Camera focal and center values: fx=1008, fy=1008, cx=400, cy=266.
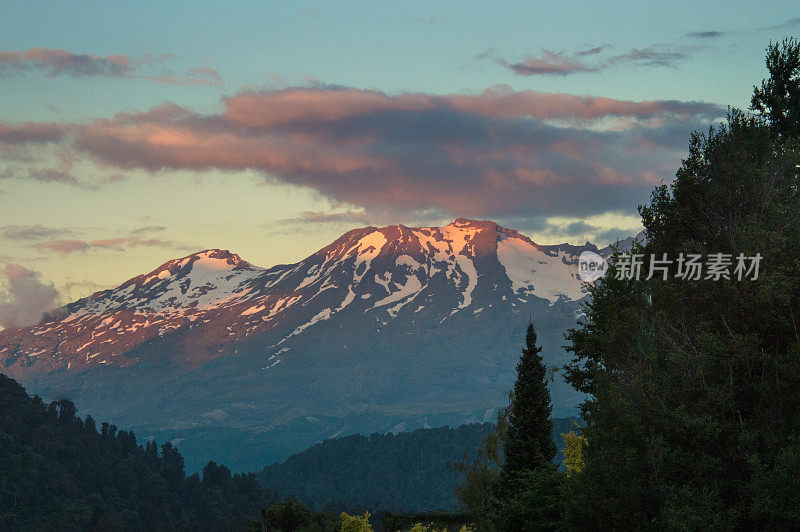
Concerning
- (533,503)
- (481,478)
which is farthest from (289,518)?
(533,503)

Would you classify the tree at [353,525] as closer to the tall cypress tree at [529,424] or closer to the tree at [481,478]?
the tall cypress tree at [529,424]

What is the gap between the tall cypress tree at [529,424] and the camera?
50.3 metres

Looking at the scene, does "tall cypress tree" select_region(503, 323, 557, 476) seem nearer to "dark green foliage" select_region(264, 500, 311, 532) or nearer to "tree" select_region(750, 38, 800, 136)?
"tree" select_region(750, 38, 800, 136)

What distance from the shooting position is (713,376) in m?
32.1

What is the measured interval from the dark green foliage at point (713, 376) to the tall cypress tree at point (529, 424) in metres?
14.1

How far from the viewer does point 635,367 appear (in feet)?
111

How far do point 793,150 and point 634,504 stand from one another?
1321 centimetres

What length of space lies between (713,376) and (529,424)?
19.4m

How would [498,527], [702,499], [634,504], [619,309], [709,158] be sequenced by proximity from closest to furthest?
[702,499] < [634,504] < [709,158] < [619,309] < [498,527]

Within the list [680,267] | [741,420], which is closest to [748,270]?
[680,267]

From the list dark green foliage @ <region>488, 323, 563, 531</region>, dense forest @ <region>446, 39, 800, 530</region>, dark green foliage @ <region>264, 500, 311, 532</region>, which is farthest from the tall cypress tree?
dark green foliage @ <region>264, 500, 311, 532</region>

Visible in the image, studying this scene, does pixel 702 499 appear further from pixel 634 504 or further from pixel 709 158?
pixel 709 158

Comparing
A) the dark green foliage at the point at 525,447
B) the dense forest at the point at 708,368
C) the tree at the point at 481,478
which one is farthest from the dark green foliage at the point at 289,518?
the dense forest at the point at 708,368

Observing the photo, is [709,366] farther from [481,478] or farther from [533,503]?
[481,478]
